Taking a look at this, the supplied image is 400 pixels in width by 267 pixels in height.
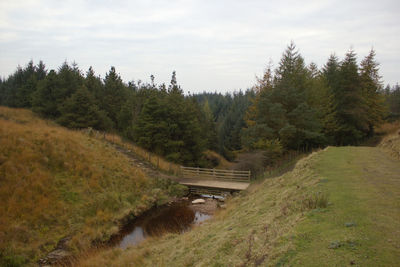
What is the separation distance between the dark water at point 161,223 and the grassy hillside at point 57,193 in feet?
2.92

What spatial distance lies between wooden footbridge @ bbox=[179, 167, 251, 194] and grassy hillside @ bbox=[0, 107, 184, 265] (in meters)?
2.76

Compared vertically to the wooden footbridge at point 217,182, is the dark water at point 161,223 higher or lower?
lower

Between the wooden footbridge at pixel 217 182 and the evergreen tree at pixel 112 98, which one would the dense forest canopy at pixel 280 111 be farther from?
the evergreen tree at pixel 112 98

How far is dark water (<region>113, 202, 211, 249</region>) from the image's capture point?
1387 centimetres

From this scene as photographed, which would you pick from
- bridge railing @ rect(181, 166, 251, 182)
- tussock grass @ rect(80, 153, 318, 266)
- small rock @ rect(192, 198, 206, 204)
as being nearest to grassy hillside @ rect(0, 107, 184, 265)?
small rock @ rect(192, 198, 206, 204)

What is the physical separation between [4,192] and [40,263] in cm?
477

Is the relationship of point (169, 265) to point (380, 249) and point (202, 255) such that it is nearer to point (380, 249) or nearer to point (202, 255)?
point (202, 255)

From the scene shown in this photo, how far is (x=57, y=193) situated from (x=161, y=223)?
656 centimetres

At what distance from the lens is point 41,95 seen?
131 feet

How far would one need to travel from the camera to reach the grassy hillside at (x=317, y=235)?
496 centimetres

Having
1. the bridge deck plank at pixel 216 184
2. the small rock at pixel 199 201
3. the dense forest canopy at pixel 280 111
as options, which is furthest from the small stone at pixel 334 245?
the dense forest canopy at pixel 280 111

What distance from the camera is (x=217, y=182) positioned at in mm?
24516

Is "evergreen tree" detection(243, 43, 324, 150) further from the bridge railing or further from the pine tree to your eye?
the pine tree

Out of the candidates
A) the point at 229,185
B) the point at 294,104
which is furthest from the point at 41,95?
the point at 294,104
